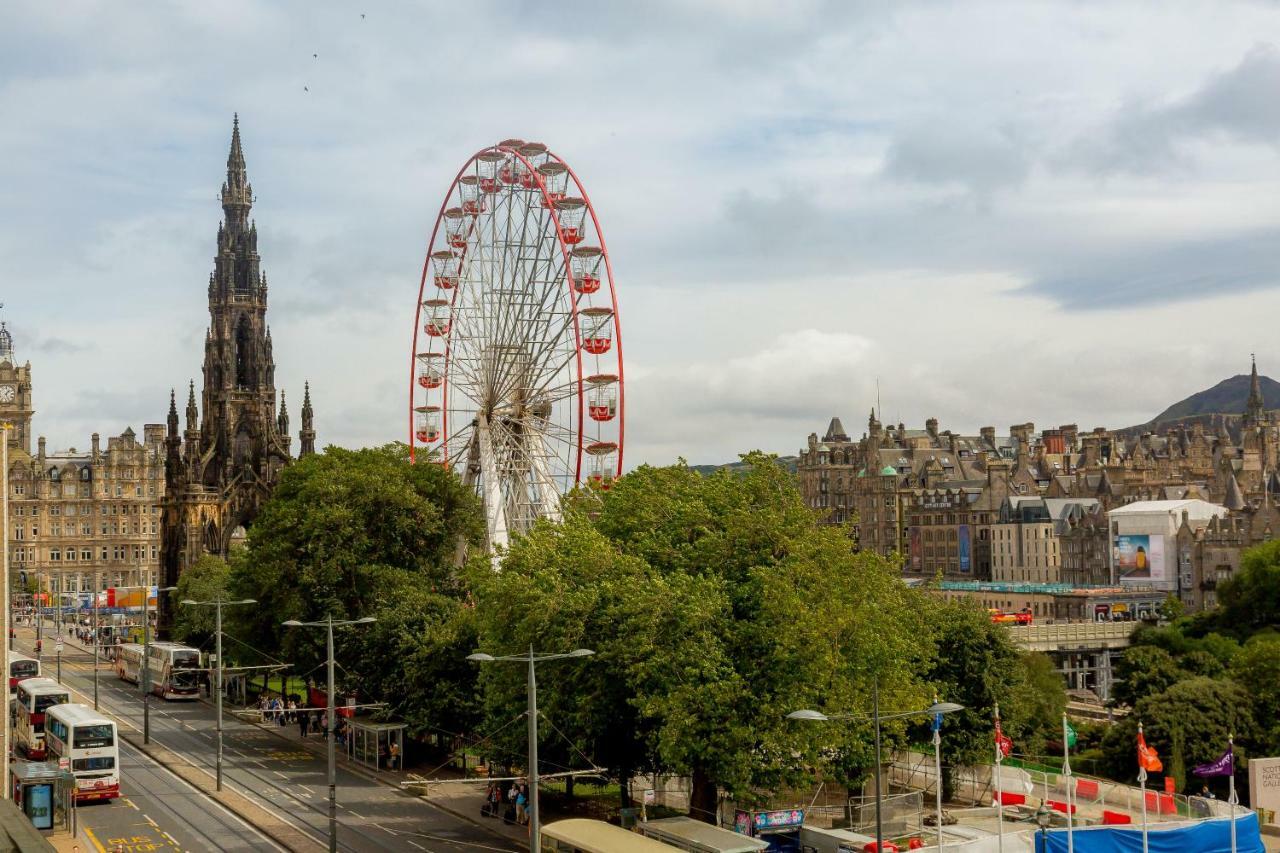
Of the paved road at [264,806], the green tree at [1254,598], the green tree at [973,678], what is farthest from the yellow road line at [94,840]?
the green tree at [1254,598]

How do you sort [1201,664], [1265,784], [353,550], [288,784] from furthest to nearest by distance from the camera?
1. [1201,664]
2. [353,550]
3. [288,784]
4. [1265,784]

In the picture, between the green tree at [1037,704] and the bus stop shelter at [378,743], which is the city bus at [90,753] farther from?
the green tree at [1037,704]

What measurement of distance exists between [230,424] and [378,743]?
93467 millimetres

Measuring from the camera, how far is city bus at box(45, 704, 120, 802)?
65.1m

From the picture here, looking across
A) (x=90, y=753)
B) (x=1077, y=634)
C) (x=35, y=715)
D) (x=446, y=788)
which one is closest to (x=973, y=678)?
(x=446, y=788)

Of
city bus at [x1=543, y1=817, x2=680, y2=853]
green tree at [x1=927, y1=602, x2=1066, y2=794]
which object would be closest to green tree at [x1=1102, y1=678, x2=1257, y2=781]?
green tree at [x1=927, y1=602, x2=1066, y2=794]

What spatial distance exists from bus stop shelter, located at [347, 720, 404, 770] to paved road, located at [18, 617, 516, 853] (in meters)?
1.68

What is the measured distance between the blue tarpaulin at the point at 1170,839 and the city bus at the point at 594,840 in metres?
13.6

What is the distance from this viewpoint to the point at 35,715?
7819 centimetres

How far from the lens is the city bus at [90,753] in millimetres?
65062

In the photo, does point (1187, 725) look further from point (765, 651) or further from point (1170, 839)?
point (765, 651)

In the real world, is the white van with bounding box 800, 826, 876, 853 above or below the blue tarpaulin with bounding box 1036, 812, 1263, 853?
above

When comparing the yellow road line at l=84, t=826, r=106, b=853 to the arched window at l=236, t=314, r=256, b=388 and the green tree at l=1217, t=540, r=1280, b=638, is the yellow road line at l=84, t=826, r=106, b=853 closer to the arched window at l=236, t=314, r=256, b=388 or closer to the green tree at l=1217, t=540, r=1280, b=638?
the green tree at l=1217, t=540, r=1280, b=638

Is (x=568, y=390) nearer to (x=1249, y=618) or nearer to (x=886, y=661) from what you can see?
(x=886, y=661)
